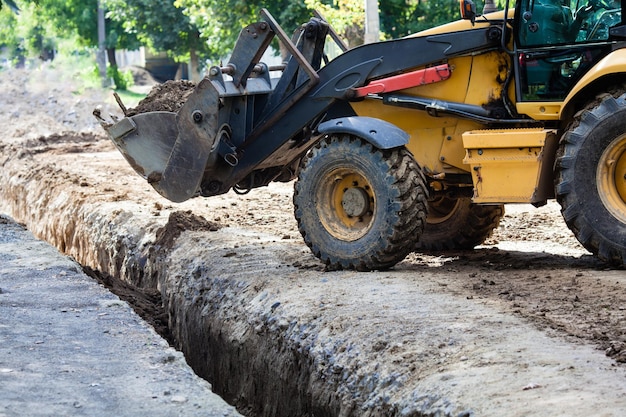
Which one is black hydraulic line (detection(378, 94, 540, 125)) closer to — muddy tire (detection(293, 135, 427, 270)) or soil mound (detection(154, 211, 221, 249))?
muddy tire (detection(293, 135, 427, 270))

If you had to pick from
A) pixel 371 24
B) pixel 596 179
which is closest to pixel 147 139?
pixel 596 179

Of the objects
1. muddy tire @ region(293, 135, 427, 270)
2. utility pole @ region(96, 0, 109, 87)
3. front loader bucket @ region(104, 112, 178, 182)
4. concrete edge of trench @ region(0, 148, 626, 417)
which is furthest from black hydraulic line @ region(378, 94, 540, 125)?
utility pole @ region(96, 0, 109, 87)

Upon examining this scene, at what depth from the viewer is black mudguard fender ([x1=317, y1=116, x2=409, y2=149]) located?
9031mm

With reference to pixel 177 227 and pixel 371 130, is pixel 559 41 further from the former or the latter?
pixel 177 227

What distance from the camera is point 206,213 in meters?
13.7

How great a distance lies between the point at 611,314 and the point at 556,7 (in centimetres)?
272

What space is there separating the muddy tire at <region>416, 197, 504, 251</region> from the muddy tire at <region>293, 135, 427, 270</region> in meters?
1.27

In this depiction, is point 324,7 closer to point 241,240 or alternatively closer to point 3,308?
point 241,240

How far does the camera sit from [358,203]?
9453 millimetres

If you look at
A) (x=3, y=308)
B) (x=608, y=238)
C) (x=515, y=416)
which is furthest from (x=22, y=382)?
(x=608, y=238)

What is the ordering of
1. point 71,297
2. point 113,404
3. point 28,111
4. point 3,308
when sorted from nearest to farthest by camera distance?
point 113,404
point 3,308
point 71,297
point 28,111

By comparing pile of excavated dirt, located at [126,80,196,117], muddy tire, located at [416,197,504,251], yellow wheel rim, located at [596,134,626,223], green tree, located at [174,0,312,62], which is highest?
green tree, located at [174,0,312,62]

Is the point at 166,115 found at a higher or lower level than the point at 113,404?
higher

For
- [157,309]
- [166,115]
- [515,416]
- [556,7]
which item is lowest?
[157,309]
